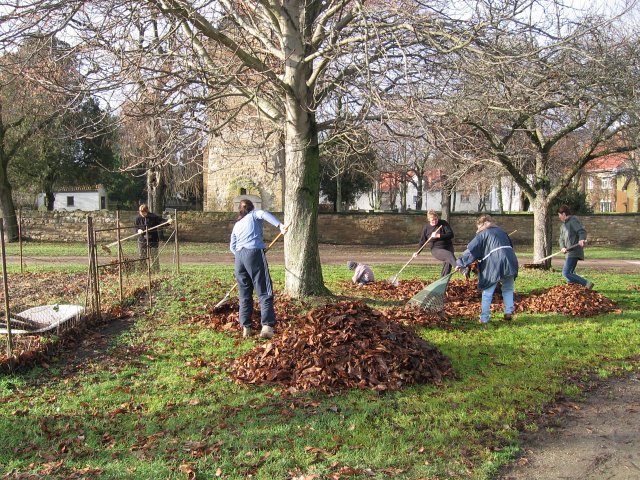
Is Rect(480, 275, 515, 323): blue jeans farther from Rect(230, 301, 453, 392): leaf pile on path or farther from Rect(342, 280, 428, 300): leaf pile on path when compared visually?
Rect(230, 301, 453, 392): leaf pile on path

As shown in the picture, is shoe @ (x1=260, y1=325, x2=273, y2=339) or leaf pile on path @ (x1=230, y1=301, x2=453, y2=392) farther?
shoe @ (x1=260, y1=325, x2=273, y2=339)

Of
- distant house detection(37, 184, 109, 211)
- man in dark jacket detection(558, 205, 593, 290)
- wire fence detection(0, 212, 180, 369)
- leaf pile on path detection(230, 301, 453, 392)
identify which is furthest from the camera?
distant house detection(37, 184, 109, 211)

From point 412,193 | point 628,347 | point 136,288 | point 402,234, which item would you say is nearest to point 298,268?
point 136,288

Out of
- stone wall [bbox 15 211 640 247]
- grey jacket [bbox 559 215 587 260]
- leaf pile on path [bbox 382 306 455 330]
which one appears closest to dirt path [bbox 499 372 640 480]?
leaf pile on path [bbox 382 306 455 330]

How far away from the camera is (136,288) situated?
10094mm

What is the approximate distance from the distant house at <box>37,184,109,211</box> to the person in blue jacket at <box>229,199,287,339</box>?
43.0 meters

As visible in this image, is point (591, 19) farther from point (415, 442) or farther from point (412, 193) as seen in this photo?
point (412, 193)

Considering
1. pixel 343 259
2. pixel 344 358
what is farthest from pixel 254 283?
pixel 343 259

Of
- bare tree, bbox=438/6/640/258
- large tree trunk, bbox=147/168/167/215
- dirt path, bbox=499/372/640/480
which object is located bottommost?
dirt path, bbox=499/372/640/480

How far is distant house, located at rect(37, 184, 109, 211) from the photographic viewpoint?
46938 mm

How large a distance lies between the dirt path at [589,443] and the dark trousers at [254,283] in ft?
11.7

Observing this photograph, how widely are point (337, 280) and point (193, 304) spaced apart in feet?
13.8

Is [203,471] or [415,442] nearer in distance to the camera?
[203,471]

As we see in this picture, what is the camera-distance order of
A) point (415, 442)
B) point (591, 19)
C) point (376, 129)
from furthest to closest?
point (376, 129)
point (591, 19)
point (415, 442)
